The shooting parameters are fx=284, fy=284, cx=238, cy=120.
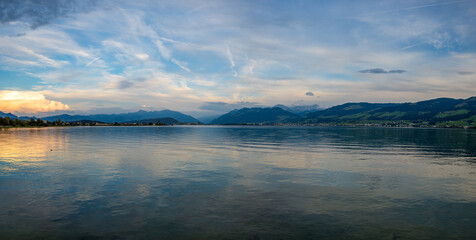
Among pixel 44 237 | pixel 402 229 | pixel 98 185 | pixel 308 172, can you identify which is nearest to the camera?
pixel 44 237

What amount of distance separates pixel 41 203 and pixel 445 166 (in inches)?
2238

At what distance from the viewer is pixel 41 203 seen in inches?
976

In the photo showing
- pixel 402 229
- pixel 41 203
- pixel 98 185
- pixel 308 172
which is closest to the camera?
pixel 402 229

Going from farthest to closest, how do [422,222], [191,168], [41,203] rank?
[191,168], [41,203], [422,222]

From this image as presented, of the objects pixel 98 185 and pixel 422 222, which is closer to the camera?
pixel 422 222

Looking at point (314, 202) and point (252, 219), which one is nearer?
point (252, 219)

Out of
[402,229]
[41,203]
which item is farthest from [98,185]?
[402,229]

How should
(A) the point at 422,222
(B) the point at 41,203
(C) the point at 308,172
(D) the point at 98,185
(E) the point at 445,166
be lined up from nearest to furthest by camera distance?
(A) the point at 422,222, (B) the point at 41,203, (D) the point at 98,185, (C) the point at 308,172, (E) the point at 445,166

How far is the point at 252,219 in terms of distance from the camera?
21.2 meters

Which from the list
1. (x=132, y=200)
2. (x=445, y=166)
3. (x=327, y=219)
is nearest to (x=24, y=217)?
(x=132, y=200)

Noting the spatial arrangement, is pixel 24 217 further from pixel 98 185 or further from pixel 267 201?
pixel 267 201

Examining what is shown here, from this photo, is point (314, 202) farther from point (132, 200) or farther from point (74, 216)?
point (74, 216)

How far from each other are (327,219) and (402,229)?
16.2 feet

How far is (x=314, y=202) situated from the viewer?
25.8 m
